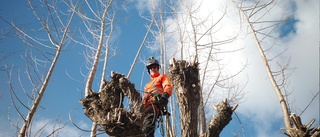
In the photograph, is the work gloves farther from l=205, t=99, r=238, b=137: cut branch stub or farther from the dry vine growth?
l=205, t=99, r=238, b=137: cut branch stub

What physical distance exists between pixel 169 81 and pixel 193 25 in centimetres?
267

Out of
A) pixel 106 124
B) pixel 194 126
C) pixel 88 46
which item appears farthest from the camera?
pixel 88 46

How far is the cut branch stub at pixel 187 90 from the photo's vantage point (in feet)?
13.2

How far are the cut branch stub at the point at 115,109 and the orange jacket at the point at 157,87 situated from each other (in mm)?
325

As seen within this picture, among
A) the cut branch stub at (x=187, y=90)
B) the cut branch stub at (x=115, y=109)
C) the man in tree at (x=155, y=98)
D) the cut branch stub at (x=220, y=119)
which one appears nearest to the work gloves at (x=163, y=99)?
the man in tree at (x=155, y=98)

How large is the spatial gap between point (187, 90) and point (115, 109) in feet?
4.15

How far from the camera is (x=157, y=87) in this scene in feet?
15.0

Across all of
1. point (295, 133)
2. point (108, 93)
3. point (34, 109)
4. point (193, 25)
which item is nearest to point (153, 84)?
point (108, 93)

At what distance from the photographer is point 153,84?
4617 mm

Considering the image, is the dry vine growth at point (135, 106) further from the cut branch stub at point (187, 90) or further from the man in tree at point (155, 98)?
the man in tree at point (155, 98)

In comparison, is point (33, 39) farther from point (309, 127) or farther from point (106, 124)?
point (309, 127)

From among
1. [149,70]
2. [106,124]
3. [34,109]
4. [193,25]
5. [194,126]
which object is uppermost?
[193,25]

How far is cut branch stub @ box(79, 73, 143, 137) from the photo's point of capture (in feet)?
10.6

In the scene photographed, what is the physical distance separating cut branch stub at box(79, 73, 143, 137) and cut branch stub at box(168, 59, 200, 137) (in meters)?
0.62
